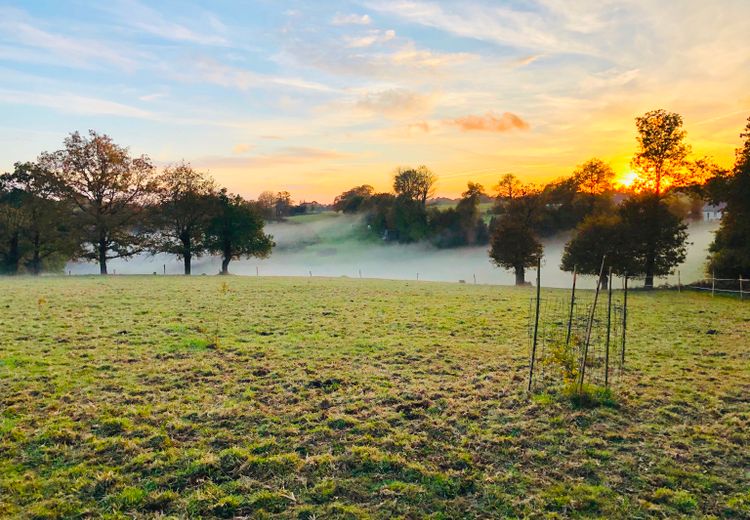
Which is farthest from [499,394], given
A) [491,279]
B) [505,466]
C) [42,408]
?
[491,279]

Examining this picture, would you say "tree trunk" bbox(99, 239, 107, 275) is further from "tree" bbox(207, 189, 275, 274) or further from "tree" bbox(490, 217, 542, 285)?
"tree" bbox(490, 217, 542, 285)

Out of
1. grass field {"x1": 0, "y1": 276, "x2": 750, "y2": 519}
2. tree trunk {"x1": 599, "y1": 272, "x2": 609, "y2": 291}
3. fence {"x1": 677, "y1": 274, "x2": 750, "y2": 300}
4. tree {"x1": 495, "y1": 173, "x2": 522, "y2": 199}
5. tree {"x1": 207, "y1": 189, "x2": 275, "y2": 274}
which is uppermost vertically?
tree {"x1": 495, "y1": 173, "x2": 522, "y2": 199}

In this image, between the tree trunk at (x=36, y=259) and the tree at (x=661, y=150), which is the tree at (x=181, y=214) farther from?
the tree at (x=661, y=150)

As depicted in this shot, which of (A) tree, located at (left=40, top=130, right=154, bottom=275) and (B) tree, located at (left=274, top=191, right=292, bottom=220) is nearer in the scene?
(A) tree, located at (left=40, top=130, right=154, bottom=275)

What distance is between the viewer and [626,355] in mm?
12141

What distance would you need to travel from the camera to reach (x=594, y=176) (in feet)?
164

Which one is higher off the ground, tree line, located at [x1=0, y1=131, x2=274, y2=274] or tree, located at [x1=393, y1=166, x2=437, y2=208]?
tree, located at [x1=393, y1=166, x2=437, y2=208]

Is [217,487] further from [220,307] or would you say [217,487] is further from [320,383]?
[220,307]

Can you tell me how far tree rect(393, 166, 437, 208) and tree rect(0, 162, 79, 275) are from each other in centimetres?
4618

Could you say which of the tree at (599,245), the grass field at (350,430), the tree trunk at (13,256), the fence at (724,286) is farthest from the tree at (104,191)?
the fence at (724,286)

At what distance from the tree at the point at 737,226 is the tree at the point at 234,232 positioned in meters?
42.8

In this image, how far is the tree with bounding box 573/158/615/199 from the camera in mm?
49719

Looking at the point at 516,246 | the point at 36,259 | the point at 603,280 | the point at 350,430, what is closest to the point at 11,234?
the point at 36,259

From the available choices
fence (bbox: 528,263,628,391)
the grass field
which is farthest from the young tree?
fence (bbox: 528,263,628,391)
